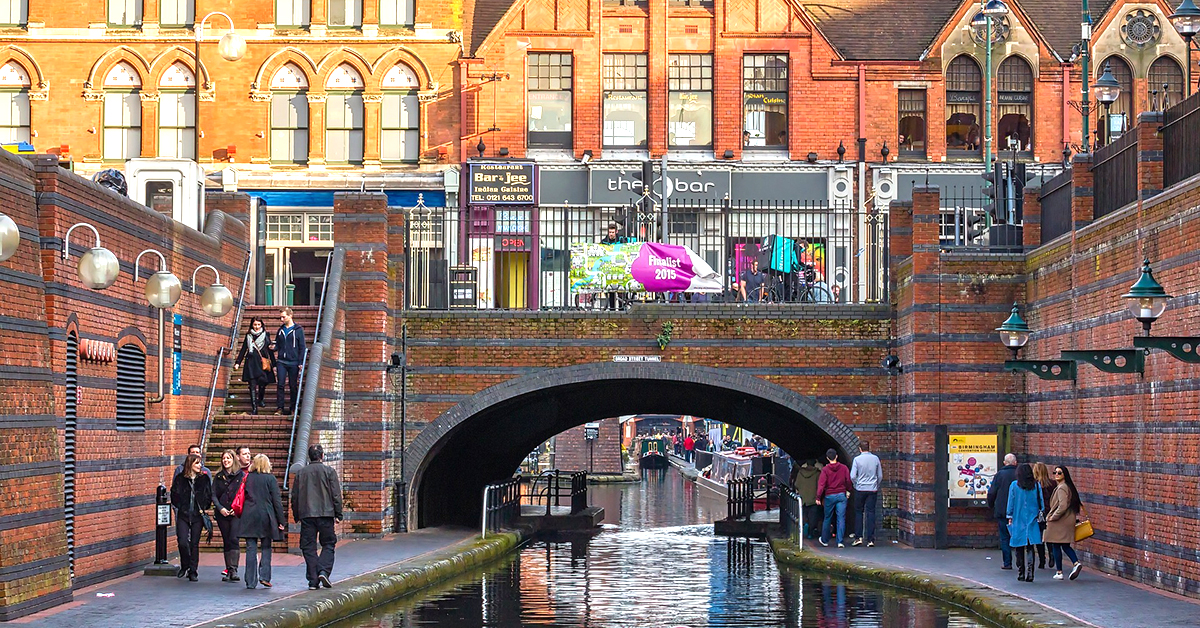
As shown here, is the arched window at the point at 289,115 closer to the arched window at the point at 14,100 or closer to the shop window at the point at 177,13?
the shop window at the point at 177,13

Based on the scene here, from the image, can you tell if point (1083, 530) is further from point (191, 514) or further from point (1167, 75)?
point (1167, 75)

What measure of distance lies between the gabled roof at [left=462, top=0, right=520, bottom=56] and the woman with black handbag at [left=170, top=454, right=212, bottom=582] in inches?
844

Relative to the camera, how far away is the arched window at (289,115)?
129 feet

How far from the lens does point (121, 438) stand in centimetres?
2073

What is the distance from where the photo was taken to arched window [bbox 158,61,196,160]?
39312 mm

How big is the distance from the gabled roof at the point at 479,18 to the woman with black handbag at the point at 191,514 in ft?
70.3

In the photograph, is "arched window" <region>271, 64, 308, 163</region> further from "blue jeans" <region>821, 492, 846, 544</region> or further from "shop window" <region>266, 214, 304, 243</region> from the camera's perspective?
"blue jeans" <region>821, 492, 846, 544</region>

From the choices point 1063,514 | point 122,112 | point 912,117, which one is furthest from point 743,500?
point 122,112

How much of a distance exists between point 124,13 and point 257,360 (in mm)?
17397

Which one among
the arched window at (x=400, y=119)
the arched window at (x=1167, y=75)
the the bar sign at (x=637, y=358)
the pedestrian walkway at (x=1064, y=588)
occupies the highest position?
the arched window at (x=1167, y=75)

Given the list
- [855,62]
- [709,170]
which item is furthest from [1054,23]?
[709,170]

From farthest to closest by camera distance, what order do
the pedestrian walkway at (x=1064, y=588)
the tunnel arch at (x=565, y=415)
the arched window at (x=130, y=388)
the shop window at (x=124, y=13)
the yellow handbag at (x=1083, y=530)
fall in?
1. the shop window at (x=124, y=13)
2. the tunnel arch at (x=565, y=415)
3. the arched window at (x=130, y=388)
4. the yellow handbag at (x=1083, y=530)
5. the pedestrian walkway at (x=1064, y=588)

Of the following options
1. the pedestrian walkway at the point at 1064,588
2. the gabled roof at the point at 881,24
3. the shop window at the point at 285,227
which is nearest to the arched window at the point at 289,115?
the shop window at the point at 285,227

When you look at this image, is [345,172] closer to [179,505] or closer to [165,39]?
[165,39]
